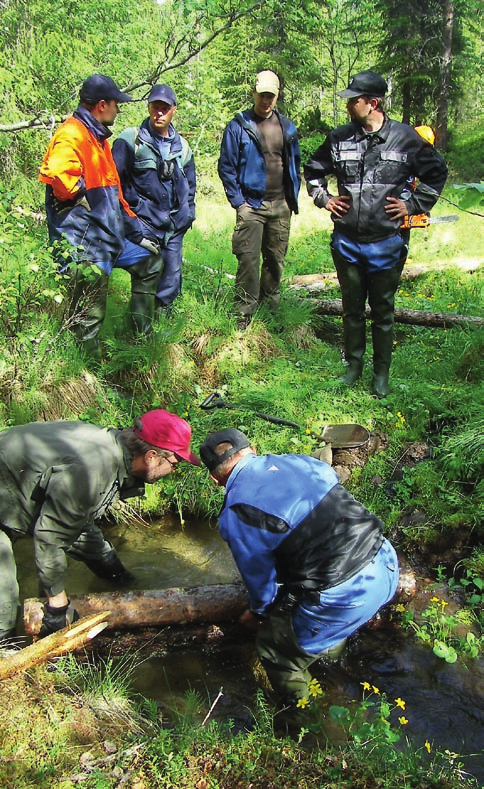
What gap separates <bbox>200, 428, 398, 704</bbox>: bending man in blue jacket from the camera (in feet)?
8.00

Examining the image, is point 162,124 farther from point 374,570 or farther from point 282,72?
point 282,72

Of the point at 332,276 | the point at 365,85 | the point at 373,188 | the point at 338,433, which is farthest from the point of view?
the point at 332,276

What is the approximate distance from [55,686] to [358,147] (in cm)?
430

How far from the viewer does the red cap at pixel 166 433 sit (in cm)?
287

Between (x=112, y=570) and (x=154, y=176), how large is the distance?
140 inches

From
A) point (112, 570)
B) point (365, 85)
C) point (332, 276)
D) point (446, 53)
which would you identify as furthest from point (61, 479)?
point (446, 53)

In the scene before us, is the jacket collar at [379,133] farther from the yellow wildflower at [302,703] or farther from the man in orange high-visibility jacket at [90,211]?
the yellow wildflower at [302,703]

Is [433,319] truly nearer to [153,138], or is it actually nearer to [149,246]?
[149,246]

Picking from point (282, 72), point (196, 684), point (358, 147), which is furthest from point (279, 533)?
point (282, 72)

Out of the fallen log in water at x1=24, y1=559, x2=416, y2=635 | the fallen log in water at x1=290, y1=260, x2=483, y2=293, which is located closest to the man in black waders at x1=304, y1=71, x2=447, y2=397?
the fallen log in water at x1=290, y1=260, x2=483, y2=293

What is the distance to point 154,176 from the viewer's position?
16.8 ft

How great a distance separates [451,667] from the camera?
10.2 ft

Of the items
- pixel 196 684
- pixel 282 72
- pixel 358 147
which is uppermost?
pixel 282 72

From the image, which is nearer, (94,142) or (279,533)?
(279,533)
